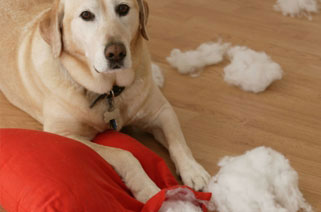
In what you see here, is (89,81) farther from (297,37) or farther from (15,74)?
(297,37)

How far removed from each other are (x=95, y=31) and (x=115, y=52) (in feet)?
0.44

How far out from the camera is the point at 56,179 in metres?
1.43

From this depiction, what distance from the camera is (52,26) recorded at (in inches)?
74.2

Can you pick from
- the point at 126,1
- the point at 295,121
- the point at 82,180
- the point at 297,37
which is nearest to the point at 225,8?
the point at 297,37

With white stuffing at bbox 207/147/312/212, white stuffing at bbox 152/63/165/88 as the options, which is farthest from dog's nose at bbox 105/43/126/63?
white stuffing at bbox 152/63/165/88

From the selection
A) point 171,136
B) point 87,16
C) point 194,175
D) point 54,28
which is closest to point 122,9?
point 87,16

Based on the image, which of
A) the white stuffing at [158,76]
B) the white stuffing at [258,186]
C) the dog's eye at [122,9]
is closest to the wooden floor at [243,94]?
the white stuffing at [158,76]

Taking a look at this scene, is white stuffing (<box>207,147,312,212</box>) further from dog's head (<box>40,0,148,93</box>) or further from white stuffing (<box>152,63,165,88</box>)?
white stuffing (<box>152,63,165,88</box>)

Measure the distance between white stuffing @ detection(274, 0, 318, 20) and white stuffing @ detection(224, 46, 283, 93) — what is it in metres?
0.85

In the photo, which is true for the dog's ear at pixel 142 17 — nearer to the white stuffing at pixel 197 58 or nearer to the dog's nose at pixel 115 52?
the dog's nose at pixel 115 52

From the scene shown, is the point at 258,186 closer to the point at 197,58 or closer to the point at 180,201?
the point at 180,201

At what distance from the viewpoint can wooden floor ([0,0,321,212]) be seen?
84.0 inches

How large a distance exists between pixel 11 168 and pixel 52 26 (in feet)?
2.28

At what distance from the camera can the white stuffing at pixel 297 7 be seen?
135 inches
